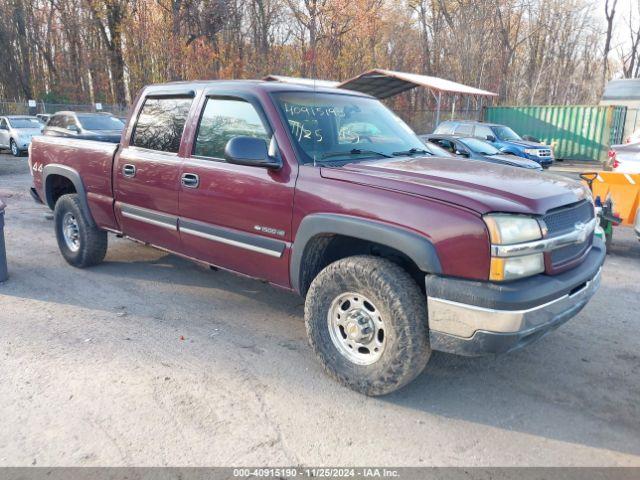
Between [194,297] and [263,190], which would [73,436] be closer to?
[263,190]

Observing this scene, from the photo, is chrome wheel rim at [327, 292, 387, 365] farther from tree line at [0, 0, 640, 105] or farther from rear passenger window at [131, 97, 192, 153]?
tree line at [0, 0, 640, 105]

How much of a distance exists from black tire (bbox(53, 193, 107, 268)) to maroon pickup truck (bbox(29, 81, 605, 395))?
0.77 metres

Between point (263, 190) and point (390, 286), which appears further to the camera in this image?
point (263, 190)

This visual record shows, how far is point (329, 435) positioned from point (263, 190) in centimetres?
171

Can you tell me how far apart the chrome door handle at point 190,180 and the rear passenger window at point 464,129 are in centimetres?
1467

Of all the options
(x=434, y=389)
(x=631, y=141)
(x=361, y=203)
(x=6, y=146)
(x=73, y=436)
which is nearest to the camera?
(x=73, y=436)

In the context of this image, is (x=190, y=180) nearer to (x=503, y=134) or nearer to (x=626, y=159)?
(x=626, y=159)

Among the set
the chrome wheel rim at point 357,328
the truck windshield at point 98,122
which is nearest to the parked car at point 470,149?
the truck windshield at point 98,122

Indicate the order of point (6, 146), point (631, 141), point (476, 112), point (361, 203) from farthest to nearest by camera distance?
point (476, 112), point (6, 146), point (631, 141), point (361, 203)

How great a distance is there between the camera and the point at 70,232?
5.93 metres

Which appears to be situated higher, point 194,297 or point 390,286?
point 390,286

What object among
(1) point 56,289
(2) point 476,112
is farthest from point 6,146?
(2) point 476,112

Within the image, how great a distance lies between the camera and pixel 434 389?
3.50 metres

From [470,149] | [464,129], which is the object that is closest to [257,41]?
[464,129]
